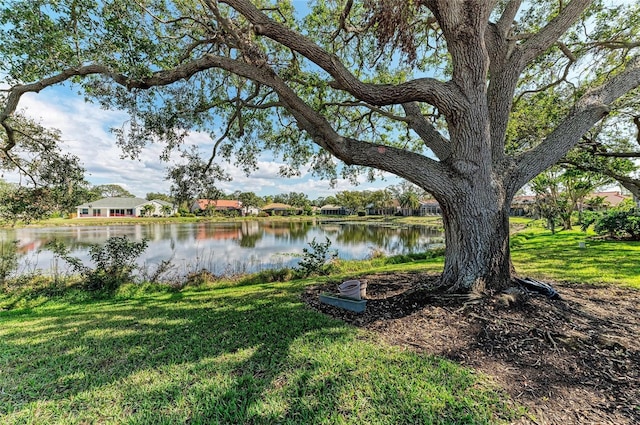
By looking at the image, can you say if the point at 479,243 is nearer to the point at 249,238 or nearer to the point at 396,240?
the point at 396,240

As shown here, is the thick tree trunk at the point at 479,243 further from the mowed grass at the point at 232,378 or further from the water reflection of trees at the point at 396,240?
the water reflection of trees at the point at 396,240

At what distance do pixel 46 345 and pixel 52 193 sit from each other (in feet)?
A: 17.9

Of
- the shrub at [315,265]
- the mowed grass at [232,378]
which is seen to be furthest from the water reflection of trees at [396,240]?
the mowed grass at [232,378]

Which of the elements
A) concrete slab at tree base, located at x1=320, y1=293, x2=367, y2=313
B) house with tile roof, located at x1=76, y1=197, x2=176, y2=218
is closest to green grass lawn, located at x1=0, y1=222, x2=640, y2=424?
concrete slab at tree base, located at x1=320, y1=293, x2=367, y2=313

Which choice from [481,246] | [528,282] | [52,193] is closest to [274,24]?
[481,246]

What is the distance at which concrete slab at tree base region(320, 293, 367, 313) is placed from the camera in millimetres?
3773

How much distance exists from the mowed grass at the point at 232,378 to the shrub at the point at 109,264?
12.5 feet

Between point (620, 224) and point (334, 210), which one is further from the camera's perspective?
point (334, 210)

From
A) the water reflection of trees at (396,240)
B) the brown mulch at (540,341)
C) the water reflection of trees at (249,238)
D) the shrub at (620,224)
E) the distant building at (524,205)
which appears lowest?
the water reflection of trees at (396,240)

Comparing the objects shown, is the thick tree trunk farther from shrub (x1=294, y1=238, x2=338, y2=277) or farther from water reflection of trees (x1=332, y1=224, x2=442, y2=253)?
water reflection of trees (x1=332, y1=224, x2=442, y2=253)

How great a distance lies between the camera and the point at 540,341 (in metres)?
2.68

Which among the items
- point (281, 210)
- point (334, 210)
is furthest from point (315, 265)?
point (334, 210)

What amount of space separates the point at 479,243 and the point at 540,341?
129cm

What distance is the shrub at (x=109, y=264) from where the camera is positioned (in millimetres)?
6891
